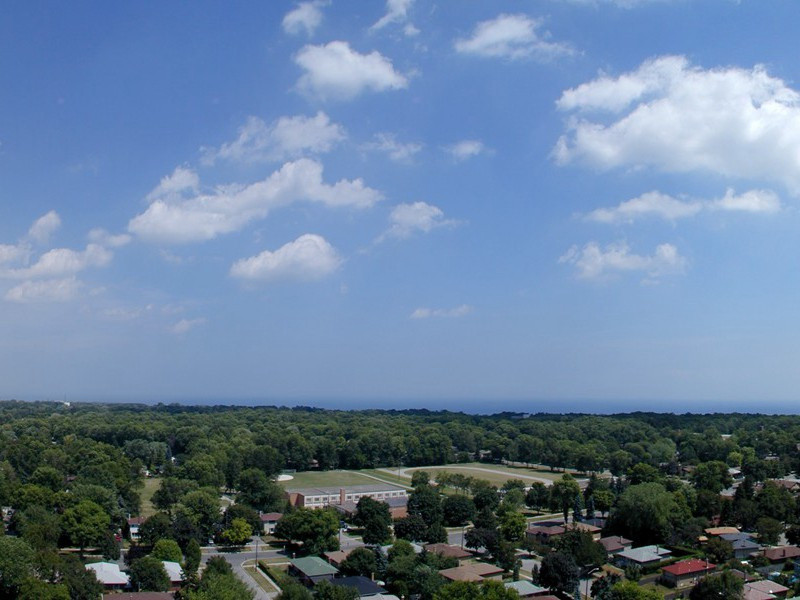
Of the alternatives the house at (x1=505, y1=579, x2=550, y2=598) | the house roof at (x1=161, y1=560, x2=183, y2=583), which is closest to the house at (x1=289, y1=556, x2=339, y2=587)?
the house roof at (x1=161, y1=560, x2=183, y2=583)

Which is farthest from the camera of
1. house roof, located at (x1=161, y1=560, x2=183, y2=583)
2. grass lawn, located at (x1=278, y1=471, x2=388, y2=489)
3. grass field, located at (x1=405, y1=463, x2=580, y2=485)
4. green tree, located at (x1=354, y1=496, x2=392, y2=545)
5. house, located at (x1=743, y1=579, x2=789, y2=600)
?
grass field, located at (x1=405, y1=463, x2=580, y2=485)

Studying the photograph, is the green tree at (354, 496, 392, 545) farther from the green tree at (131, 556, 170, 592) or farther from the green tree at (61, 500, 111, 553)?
the green tree at (61, 500, 111, 553)

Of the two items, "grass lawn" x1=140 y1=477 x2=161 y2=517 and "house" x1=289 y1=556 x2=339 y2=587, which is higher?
"house" x1=289 y1=556 x2=339 y2=587

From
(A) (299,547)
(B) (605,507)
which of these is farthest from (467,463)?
(A) (299,547)

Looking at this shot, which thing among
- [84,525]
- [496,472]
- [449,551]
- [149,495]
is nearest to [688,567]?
[449,551]

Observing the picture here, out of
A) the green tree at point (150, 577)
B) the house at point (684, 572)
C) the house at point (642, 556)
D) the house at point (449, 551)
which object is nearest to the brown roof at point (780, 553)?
the house at point (684, 572)

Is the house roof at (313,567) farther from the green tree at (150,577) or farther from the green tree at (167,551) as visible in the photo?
→ the green tree at (150,577)

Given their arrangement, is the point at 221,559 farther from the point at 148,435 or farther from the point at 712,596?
the point at 148,435
